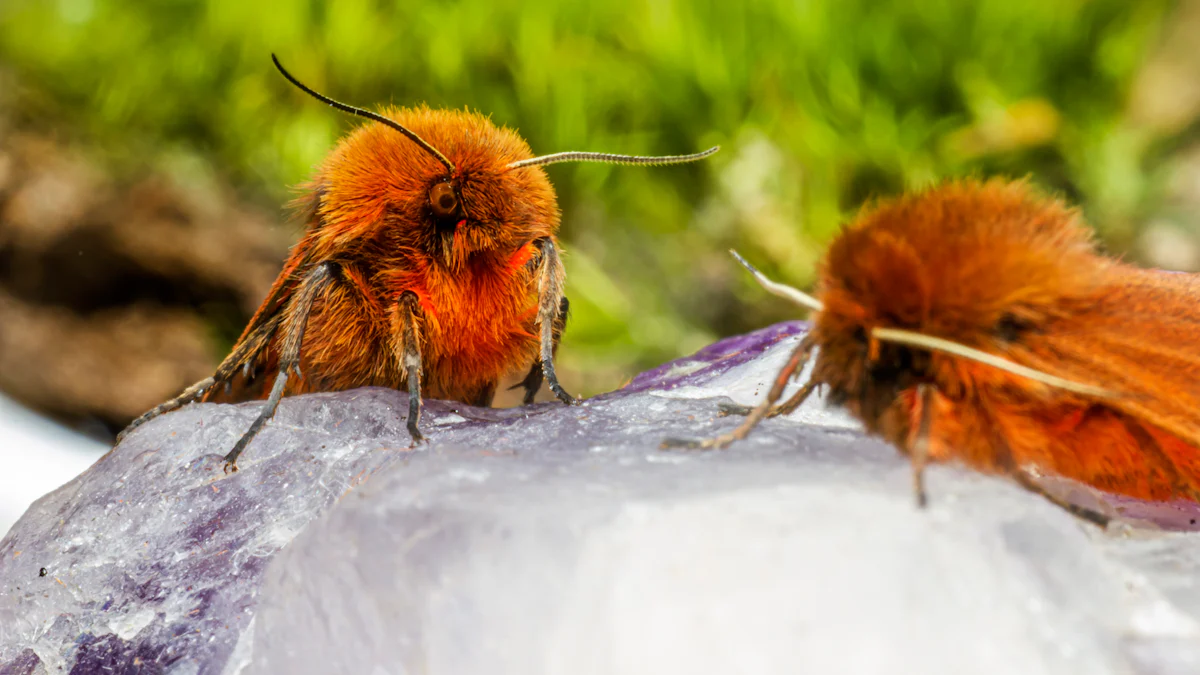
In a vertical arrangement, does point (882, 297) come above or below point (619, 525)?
above

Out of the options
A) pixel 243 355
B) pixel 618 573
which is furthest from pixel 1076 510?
pixel 243 355

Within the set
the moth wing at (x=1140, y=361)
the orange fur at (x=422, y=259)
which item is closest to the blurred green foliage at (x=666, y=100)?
the orange fur at (x=422, y=259)

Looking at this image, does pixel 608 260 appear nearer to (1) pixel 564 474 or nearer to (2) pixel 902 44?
(2) pixel 902 44

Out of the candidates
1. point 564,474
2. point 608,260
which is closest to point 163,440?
point 564,474

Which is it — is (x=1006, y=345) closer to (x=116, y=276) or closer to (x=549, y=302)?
(x=549, y=302)

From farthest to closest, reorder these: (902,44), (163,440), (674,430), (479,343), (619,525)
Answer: (902,44) → (479,343) → (163,440) → (674,430) → (619,525)

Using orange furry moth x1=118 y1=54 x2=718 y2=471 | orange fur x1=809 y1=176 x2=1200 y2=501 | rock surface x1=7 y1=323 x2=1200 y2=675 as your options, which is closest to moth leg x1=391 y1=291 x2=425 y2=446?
orange furry moth x1=118 y1=54 x2=718 y2=471

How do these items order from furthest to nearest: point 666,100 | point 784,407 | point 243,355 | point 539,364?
point 666,100, point 539,364, point 243,355, point 784,407
